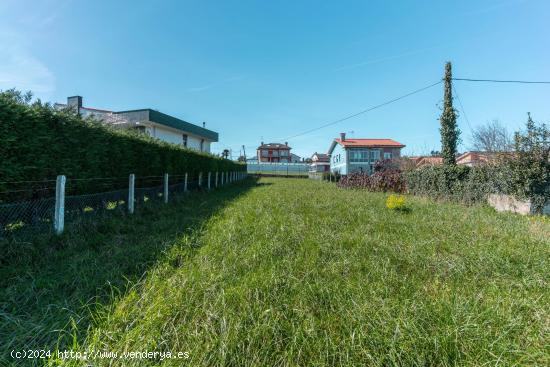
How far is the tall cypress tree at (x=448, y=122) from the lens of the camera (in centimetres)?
1323

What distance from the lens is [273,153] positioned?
81.4 meters

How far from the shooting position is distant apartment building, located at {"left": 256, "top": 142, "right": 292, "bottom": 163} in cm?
8112

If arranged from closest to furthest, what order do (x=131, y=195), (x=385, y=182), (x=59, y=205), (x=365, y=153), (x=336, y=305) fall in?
(x=336, y=305), (x=59, y=205), (x=131, y=195), (x=385, y=182), (x=365, y=153)

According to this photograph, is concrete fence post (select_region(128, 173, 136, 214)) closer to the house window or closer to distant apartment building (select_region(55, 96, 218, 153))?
distant apartment building (select_region(55, 96, 218, 153))

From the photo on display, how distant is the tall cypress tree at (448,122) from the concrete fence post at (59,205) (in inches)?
605

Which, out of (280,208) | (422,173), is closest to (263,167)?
(422,173)

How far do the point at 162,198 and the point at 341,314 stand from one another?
8.14m

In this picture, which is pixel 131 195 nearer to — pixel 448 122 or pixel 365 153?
pixel 448 122

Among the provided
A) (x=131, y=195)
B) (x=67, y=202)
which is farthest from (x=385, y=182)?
(x=67, y=202)

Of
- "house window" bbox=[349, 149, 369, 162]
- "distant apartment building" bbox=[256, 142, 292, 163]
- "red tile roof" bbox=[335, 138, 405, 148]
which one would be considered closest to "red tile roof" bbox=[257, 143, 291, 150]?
"distant apartment building" bbox=[256, 142, 292, 163]

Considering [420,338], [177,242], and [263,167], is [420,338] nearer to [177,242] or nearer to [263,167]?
[177,242]

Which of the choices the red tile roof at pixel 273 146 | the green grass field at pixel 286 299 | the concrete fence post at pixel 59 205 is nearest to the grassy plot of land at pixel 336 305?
the green grass field at pixel 286 299

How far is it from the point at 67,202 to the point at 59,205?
0.53 m

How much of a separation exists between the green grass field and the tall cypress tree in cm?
1050
